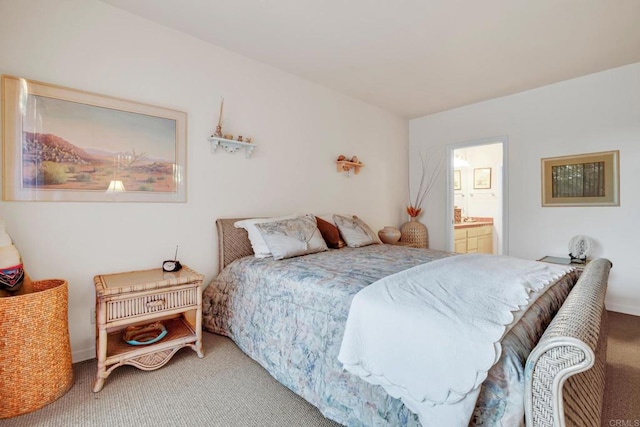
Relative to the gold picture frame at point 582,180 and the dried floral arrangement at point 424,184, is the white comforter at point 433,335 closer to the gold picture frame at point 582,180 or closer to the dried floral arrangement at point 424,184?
the gold picture frame at point 582,180

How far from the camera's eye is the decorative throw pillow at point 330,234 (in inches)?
117

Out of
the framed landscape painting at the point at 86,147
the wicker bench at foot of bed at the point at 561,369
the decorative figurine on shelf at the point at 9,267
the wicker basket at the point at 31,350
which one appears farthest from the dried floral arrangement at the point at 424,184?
the decorative figurine on shelf at the point at 9,267

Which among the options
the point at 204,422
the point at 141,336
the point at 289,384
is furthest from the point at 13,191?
the point at 289,384

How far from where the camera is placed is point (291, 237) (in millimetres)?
2555

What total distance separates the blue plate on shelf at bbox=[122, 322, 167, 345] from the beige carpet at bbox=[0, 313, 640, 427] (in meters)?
0.19

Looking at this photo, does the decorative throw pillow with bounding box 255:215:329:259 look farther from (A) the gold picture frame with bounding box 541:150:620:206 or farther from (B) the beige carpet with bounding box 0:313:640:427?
(A) the gold picture frame with bounding box 541:150:620:206

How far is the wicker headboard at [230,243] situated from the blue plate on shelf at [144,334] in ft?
2.17

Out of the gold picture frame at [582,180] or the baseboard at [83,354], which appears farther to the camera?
the gold picture frame at [582,180]

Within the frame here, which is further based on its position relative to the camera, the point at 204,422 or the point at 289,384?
the point at 289,384

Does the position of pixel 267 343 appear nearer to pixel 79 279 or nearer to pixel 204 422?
pixel 204 422

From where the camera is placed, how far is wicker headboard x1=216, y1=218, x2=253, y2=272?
2643 millimetres

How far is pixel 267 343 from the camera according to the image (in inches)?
77.6

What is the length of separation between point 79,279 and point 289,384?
5.43ft
